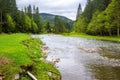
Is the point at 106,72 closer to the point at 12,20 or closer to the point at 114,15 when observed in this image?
the point at 114,15

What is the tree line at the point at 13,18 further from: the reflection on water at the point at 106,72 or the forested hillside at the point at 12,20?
the reflection on water at the point at 106,72

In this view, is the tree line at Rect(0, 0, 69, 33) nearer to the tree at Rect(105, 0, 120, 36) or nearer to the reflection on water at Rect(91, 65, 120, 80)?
the tree at Rect(105, 0, 120, 36)

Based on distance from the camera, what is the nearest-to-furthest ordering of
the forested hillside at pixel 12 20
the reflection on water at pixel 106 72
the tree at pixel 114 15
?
the reflection on water at pixel 106 72
the tree at pixel 114 15
the forested hillside at pixel 12 20

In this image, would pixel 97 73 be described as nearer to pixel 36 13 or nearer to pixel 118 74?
pixel 118 74

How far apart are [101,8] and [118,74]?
78.7 metres

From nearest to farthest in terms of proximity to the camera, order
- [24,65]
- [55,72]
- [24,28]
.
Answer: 1. [24,65]
2. [55,72]
3. [24,28]

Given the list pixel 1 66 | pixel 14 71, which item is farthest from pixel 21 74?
pixel 1 66

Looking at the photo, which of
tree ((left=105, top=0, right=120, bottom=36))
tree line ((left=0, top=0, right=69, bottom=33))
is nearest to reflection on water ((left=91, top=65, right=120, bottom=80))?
tree ((left=105, top=0, right=120, bottom=36))

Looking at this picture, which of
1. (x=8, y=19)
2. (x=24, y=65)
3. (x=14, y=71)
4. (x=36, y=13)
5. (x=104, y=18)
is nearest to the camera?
(x=14, y=71)

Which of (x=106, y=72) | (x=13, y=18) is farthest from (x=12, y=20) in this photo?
(x=106, y=72)

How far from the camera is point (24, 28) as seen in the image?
127875 mm

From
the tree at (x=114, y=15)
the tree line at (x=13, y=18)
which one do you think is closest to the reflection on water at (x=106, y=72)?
the tree at (x=114, y=15)

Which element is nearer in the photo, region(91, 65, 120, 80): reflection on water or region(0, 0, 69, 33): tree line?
region(91, 65, 120, 80): reflection on water

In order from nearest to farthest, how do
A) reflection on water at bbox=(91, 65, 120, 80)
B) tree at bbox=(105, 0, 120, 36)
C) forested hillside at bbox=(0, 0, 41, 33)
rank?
reflection on water at bbox=(91, 65, 120, 80) → tree at bbox=(105, 0, 120, 36) → forested hillside at bbox=(0, 0, 41, 33)
